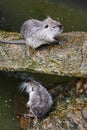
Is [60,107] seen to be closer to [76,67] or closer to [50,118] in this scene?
[50,118]

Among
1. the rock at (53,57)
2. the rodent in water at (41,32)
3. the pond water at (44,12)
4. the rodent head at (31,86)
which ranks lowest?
the rodent head at (31,86)

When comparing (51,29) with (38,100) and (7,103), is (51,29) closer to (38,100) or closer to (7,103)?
(38,100)

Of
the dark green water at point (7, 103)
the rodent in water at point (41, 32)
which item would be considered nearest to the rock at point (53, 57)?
the rodent in water at point (41, 32)

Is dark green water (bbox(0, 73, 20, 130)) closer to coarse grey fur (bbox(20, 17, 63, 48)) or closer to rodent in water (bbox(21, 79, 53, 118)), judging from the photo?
rodent in water (bbox(21, 79, 53, 118))

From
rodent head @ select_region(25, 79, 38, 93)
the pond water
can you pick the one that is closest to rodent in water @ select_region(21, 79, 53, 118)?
rodent head @ select_region(25, 79, 38, 93)

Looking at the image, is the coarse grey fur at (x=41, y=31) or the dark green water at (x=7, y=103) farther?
the dark green water at (x=7, y=103)

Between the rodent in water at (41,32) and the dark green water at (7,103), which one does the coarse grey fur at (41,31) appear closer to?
the rodent in water at (41,32)

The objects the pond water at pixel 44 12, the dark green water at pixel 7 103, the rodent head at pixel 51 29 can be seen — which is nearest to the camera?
the rodent head at pixel 51 29
